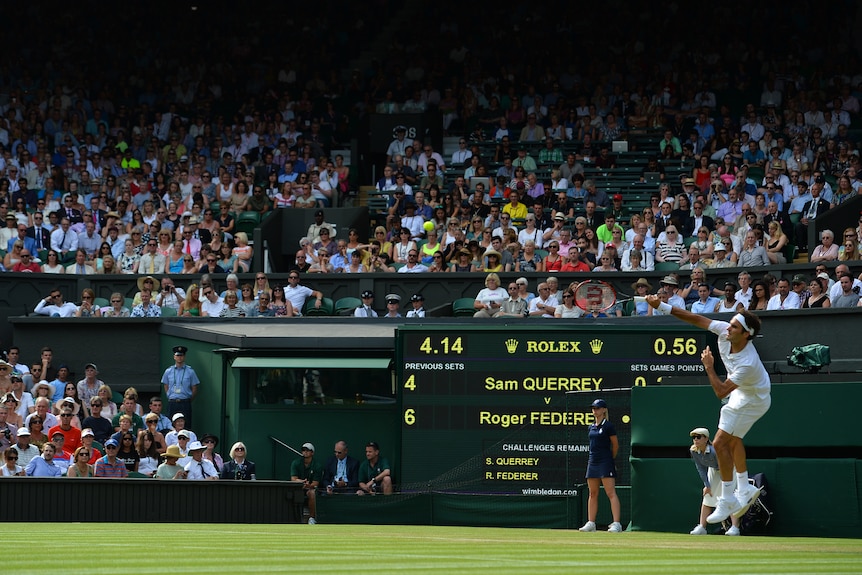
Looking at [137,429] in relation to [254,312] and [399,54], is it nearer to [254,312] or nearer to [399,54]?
[254,312]

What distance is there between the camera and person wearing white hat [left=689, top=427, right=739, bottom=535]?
12531 millimetres

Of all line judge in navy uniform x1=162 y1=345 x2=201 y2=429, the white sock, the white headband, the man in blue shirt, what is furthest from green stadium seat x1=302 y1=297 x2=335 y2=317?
the white headband

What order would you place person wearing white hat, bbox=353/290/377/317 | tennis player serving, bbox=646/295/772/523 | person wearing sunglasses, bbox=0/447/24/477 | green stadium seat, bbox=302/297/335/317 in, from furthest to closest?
1. green stadium seat, bbox=302/297/335/317
2. person wearing white hat, bbox=353/290/377/317
3. person wearing sunglasses, bbox=0/447/24/477
4. tennis player serving, bbox=646/295/772/523

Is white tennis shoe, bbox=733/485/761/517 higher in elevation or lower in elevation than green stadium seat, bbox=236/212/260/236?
lower

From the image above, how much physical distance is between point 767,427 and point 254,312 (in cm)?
1073

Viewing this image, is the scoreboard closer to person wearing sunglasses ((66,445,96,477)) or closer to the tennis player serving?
→ person wearing sunglasses ((66,445,96,477))

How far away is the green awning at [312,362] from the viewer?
19500 mm

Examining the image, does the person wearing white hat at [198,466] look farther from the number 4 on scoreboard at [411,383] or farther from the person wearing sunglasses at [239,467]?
the number 4 on scoreboard at [411,383]

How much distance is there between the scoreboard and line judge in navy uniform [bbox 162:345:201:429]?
468 centimetres

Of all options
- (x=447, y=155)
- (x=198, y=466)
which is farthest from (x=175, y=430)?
(x=447, y=155)

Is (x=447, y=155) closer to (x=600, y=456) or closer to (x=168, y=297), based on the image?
(x=168, y=297)

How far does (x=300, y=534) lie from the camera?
11.5m

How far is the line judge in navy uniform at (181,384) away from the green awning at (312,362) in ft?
4.07

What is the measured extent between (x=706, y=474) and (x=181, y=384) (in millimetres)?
10274
